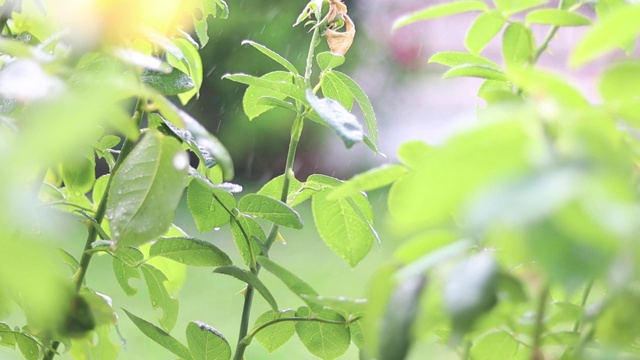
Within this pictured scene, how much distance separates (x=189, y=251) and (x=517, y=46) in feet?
1.09

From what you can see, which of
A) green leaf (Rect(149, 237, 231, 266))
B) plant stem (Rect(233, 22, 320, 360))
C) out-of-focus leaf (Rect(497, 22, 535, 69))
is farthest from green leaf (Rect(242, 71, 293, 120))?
out-of-focus leaf (Rect(497, 22, 535, 69))

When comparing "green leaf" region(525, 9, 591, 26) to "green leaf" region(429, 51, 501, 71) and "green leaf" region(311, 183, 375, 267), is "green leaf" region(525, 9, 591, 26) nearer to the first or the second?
"green leaf" region(429, 51, 501, 71)

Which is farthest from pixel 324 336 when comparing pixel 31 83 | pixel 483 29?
pixel 31 83

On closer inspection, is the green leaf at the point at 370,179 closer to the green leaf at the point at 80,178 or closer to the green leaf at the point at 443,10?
the green leaf at the point at 443,10

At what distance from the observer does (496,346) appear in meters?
0.55

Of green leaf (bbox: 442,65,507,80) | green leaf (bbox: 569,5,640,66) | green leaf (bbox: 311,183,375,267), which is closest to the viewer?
green leaf (bbox: 569,5,640,66)

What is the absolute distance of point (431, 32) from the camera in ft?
19.5

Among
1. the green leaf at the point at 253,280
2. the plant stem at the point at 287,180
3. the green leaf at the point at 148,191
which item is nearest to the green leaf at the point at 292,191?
the plant stem at the point at 287,180

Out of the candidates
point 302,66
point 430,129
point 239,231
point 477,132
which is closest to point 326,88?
point 239,231

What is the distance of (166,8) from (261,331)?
410 millimetres

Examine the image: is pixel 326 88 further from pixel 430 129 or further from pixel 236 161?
pixel 430 129

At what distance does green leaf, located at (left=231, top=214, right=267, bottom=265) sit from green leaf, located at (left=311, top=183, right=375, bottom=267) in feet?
0.21

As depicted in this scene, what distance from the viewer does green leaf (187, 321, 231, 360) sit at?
2.38 feet

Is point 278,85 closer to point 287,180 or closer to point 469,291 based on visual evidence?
point 287,180
